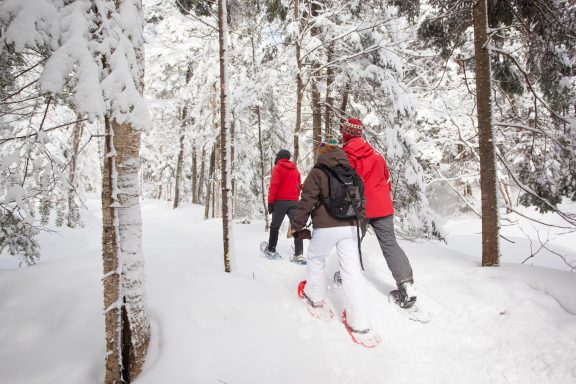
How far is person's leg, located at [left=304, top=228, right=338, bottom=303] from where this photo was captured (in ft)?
11.9

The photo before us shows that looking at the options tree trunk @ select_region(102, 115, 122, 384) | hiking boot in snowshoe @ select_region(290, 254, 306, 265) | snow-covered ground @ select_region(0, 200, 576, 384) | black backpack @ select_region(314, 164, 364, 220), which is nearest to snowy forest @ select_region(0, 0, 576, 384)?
tree trunk @ select_region(102, 115, 122, 384)

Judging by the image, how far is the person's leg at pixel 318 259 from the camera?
3.63m

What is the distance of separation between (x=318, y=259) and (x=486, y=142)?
3.37m

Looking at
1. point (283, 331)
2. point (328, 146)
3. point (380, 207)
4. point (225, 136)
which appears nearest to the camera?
point (283, 331)

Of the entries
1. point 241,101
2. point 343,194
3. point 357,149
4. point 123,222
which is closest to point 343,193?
point 343,194

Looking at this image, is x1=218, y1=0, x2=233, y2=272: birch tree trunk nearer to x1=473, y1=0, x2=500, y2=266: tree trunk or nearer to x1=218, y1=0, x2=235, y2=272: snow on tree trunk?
x1=218, y1=0, x2=235, y2=272: snow on tree trunk

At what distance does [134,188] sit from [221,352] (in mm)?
1752

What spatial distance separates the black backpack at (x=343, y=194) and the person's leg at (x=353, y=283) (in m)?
0.11

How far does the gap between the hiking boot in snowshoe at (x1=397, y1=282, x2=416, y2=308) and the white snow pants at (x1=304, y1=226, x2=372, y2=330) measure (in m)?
0.62

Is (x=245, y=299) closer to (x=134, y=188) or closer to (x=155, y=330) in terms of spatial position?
(x=155, y=330)

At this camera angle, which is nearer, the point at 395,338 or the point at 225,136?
the point at 395,338

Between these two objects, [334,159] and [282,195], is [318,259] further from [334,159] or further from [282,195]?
[282,195]

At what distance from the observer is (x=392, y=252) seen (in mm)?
4000

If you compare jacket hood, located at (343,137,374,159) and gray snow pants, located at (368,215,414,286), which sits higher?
jacket hood, located at (343,137,374,159)
